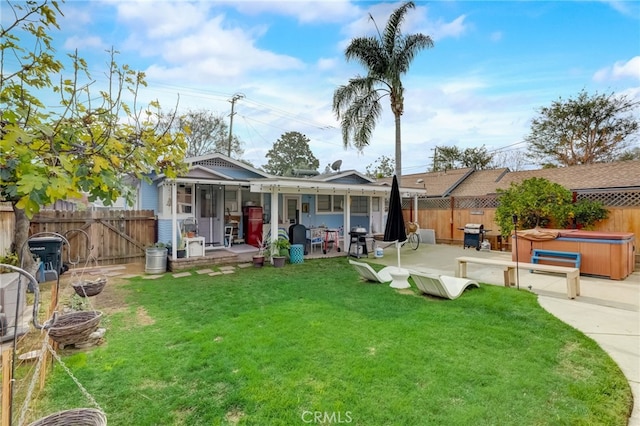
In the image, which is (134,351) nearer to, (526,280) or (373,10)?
(526,280)

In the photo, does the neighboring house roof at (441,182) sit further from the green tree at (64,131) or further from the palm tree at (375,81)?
the green tree at (64,131)

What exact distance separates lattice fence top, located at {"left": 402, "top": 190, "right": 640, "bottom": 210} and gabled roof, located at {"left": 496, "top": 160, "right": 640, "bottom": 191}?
388mm

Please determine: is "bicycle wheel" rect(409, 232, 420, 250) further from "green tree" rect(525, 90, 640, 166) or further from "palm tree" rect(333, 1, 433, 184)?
"green tree" rect(525, 90, 640, 166)

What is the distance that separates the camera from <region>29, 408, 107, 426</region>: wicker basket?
6.58ft

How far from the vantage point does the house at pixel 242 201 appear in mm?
9320

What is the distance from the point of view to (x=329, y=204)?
43.3ft

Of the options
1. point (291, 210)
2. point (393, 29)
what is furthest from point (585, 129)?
point (291, 210)

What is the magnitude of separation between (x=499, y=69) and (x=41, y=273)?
44.7 feet

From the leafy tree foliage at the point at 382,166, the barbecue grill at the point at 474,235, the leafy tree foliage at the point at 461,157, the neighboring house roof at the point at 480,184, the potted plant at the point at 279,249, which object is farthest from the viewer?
the leafy tree foliage at the point at 382,166

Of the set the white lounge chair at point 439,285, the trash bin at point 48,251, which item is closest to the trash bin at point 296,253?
the white lounge chair at point 439,285

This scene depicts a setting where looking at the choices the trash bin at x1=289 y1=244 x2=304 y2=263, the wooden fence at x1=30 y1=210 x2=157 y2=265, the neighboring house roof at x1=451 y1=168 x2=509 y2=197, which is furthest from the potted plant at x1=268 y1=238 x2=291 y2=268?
the neighboring house roof at x1=451 y1=168 x2=509 y2=197

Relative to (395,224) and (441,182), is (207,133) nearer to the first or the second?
(441,182)

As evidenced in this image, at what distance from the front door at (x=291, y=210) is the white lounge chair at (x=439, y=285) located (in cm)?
700

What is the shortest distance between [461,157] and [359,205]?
57.5 feet
